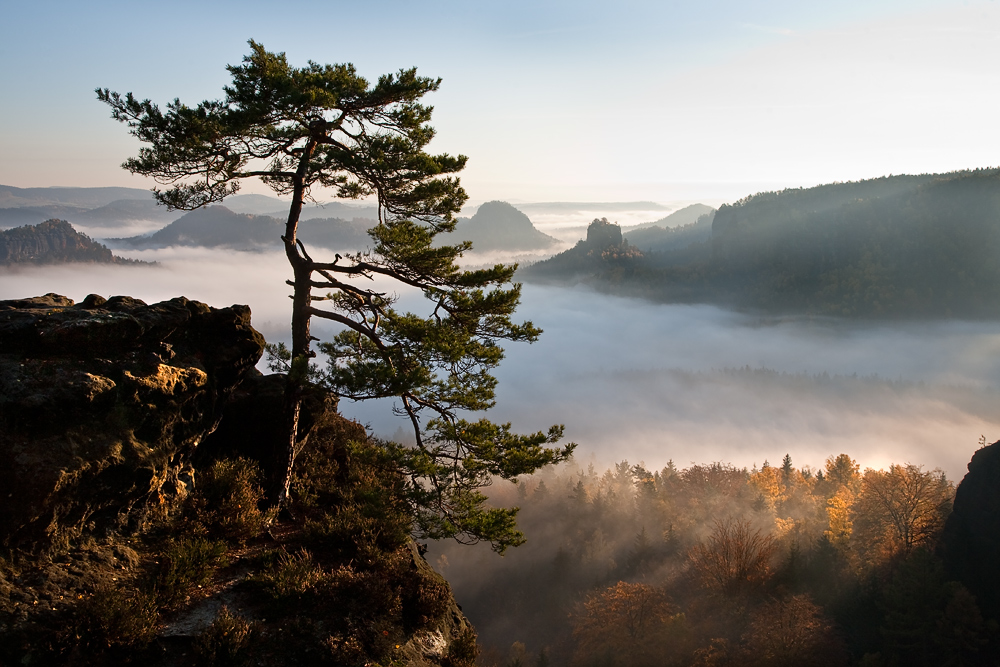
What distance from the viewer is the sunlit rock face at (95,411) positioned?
309 inches

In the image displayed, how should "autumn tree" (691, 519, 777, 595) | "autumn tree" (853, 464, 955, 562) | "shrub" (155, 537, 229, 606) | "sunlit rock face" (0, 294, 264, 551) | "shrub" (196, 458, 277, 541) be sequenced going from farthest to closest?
"autumn tree" (853, 464, 955, 562) → "autumn tree" (691, 519, 777, 595) → "shrub" (196, 458, 277, 541) → "shrub" (155, 537, 229, 606) → "sunlit rock face" (0, 294, 264, 551)

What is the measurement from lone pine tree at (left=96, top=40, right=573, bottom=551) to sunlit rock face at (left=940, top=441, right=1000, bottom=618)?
63.8 metres

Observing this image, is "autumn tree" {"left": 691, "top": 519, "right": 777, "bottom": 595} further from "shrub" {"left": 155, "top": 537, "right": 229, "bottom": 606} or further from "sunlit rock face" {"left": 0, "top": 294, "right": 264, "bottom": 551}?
"sunlit rock face" {"left": 0, "top": 294, "right": 264, "bottom": 551}

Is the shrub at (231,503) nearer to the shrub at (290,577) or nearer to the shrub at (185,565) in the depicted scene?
the shrub at (185,565)

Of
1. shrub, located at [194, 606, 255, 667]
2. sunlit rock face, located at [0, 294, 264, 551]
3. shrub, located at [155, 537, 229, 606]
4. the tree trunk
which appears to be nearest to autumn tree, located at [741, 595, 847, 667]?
the tree trunk

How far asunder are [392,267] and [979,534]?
69.0 metres

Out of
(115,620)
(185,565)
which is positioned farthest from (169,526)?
(115,620)

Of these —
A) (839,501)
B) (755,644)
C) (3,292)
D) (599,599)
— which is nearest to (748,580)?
(755,644)

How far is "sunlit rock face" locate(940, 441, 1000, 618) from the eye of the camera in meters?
49.4

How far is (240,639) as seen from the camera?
25.9ft

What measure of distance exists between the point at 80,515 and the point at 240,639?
11.6ft

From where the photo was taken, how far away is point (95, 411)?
888cm

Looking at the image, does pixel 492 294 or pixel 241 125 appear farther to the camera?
pixel 492 294

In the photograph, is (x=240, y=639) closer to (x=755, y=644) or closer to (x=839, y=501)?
(x=755, y=644)
